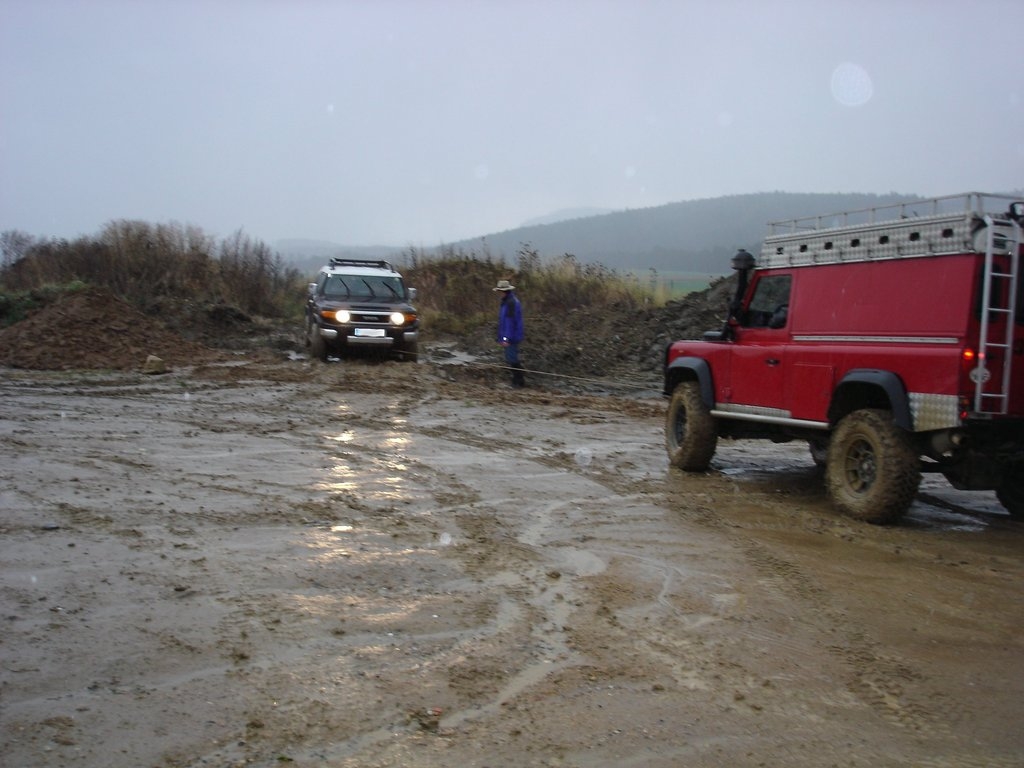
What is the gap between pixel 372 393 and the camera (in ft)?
51.6

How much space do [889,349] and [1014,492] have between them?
2036 millimetres

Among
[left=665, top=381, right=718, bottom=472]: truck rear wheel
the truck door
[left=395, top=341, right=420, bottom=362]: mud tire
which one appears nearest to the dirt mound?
[left=395, top=341, right=420, bottom=362]: mud tire

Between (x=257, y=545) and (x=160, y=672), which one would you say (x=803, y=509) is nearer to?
(x=257, y=545)

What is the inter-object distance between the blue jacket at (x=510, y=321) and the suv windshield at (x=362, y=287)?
3.56 m

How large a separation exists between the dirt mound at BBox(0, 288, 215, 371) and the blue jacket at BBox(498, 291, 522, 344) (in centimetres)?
686

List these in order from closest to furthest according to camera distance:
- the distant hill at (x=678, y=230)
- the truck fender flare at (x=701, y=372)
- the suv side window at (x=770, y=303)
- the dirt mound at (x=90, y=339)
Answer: the suv side window at (x=770, y=303) → the truck fender flare at (x=701, y=372) → the dirt mound at (x=90, y=339) → the distant hill at (x=678, y=230)

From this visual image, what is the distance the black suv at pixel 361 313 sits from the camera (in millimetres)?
19125

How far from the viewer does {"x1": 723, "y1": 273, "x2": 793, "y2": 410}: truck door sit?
859 cm

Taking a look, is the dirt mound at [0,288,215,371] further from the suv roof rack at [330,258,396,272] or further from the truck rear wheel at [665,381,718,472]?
the truck rear wheel at [665,381,718,472]

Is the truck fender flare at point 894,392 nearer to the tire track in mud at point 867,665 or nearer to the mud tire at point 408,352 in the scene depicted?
the tire track in mud at point 867,665

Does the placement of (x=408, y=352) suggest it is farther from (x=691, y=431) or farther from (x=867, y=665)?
(x=867, y=665)

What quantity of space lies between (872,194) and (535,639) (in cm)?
5223

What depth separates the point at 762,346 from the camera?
8.85m

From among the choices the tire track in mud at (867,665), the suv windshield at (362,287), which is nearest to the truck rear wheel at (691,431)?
the tire track in mud at (867,665)
